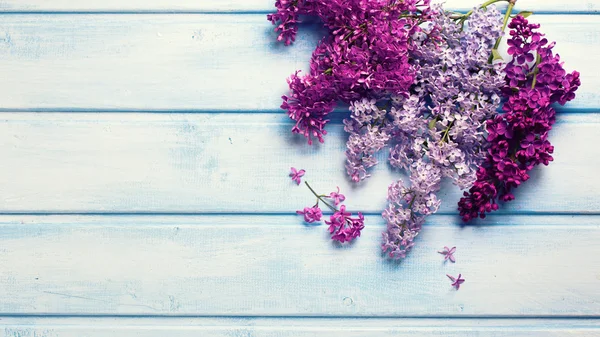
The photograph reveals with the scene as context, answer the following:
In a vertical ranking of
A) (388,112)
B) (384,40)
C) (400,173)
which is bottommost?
(400,173)

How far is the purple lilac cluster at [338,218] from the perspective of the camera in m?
1.09

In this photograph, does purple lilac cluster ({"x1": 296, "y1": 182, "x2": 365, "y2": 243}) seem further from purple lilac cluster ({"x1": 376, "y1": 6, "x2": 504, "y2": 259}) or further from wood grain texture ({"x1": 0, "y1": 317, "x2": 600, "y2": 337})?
wood grain texture ({"x1": 0, "y1": 317, "x2": 600, "y2": 337})

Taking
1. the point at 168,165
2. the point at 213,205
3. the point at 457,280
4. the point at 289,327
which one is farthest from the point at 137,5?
the point at 457,280

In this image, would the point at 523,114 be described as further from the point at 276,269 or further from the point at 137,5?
the point at 137,5

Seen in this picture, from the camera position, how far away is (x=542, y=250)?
3.68ft

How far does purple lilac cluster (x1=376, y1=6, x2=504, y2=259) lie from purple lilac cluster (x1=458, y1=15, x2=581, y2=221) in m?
0.02

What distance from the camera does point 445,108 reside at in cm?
104

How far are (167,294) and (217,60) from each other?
48 cm

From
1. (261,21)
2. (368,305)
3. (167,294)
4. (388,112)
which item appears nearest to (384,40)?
(388,112)

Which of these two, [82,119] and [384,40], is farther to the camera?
[82,119]

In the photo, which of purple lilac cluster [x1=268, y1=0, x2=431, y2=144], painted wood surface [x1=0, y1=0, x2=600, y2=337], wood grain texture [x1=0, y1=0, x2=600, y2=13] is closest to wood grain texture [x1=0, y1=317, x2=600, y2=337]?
painted wood surface [x1=0, y1=0, x2=600, y2=337]

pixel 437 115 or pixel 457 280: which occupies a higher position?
pixel 437 115

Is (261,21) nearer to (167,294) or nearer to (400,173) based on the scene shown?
(400,173)

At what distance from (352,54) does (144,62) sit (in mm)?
419
